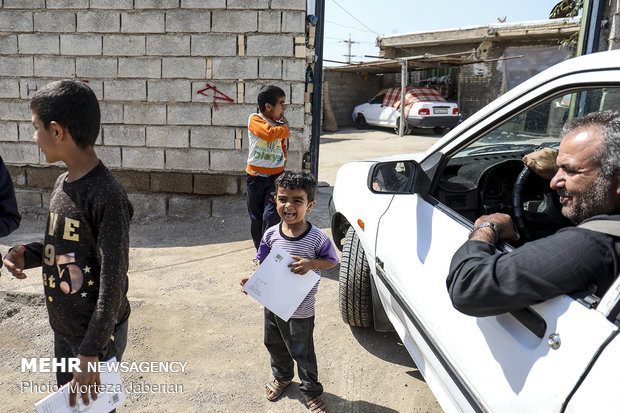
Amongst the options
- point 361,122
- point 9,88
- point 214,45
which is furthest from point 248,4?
point 361,122

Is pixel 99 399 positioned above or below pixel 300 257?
below

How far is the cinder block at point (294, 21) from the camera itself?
18.5ft

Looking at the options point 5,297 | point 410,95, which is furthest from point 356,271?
point 410,95

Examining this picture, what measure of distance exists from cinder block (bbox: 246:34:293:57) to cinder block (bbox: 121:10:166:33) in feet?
3.68

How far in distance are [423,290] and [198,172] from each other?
478cm

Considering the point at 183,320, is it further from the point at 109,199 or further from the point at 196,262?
the point at 109,199

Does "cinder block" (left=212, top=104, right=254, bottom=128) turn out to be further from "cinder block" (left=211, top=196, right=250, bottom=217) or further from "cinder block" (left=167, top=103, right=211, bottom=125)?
"cinder block" (left=211, top=196, right=250, bottom=217)

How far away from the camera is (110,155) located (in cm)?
632

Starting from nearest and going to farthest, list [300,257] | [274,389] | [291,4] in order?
[300,257] → [274,389] → [291,4]

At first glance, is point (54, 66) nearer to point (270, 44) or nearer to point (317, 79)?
point (270, 44)

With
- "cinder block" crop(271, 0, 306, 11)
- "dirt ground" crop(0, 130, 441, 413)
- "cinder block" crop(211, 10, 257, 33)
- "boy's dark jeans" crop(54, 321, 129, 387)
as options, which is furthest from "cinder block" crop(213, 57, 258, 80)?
"boy's dark jeans" crop(54, 321, 129, 387)

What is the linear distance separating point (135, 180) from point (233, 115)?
1.65m

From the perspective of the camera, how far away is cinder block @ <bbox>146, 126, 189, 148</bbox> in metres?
6.13

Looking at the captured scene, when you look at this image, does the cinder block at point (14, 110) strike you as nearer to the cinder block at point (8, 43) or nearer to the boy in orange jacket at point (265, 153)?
the cinder block at point (8, 43)
